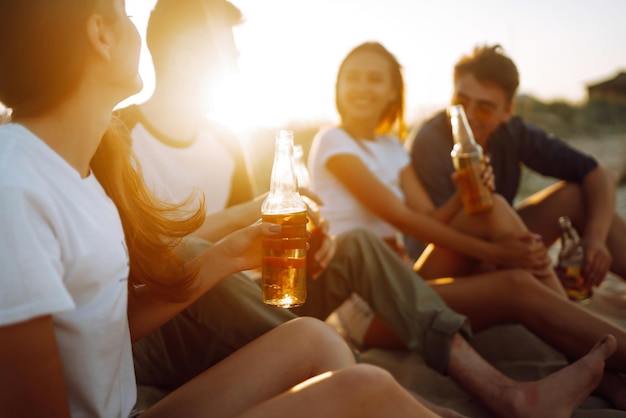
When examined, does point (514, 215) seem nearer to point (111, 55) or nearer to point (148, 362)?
point (148, 362)

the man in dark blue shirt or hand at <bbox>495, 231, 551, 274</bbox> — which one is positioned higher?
the man in dark blue shirt

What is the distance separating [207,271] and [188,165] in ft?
4.61

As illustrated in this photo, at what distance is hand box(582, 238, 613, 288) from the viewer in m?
3.53

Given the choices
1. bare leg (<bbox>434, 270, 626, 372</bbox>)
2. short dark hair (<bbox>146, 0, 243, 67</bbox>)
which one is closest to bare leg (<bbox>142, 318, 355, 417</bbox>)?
bare leg (<bbox>434, 270, 626, 372</bbox>)

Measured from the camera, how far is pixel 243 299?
221 centimetres

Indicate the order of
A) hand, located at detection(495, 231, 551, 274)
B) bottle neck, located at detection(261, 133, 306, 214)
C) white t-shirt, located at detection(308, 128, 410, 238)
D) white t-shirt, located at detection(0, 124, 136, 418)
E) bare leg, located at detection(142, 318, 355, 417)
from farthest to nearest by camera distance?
1. white t-shirt, located at detection(308, 128, 410, 238)
2. hand, located at detection(495, 231, 551, 274)
3. bottle neck, located at detection(261, 133, 306, 214)
4. bare leg, located at detection(142, 318, 355, 417)
5. white t-shirt, located at detection(0, 124, 136, 418)

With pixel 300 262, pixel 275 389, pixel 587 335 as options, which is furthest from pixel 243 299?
pixel 587 335

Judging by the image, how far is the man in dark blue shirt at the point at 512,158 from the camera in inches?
149

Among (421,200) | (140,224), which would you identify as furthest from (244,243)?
(421,200)

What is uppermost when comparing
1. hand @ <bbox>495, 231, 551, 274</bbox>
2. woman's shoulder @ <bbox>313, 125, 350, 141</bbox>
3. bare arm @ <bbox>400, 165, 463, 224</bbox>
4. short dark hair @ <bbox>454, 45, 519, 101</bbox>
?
short dark hair @ <bbox>454, 45, 519, 101</bbox>

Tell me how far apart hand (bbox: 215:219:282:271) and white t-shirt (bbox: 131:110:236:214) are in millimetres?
856

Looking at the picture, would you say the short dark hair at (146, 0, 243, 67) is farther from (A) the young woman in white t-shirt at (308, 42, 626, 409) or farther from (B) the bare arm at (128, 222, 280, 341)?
(B) the bare arm at (128, 222, 280, 341)

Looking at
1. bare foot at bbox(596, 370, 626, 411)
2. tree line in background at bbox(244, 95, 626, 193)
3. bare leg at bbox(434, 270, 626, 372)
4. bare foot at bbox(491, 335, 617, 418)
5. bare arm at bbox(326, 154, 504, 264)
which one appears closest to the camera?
bare foot at bbox(491, 335, 617, 418)

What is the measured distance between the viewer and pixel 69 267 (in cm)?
125
